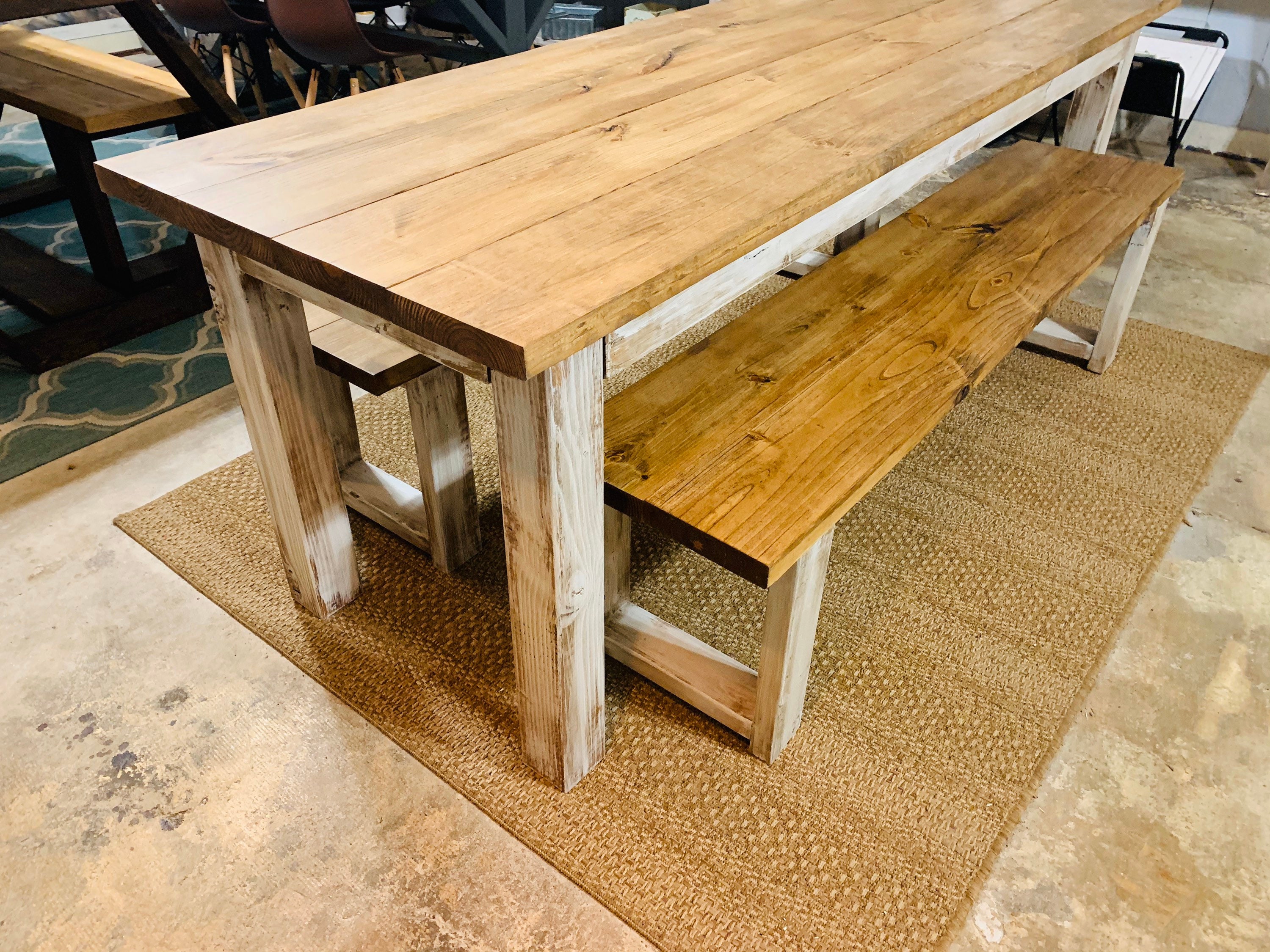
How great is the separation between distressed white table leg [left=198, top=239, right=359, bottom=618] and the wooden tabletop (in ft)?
0.51

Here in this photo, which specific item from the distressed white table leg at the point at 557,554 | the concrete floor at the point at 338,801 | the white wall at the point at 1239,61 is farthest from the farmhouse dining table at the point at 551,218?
the white wall at the point at 1239,61

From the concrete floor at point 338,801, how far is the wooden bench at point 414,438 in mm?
349

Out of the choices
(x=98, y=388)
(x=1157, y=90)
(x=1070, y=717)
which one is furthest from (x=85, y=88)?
(x=1157, y=90)

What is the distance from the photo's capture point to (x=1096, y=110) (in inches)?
101

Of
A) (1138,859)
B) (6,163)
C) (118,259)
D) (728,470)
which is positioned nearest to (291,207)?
(728,470)

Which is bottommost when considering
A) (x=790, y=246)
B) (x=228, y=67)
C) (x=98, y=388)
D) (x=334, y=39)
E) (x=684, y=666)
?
(x=98, y=388)

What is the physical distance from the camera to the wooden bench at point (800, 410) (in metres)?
1.22

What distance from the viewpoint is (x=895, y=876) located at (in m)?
1.32

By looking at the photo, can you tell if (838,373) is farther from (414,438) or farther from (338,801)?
(338,801)

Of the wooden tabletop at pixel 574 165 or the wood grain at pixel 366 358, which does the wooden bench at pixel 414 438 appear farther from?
the wooden tabletop at pixel 574 165

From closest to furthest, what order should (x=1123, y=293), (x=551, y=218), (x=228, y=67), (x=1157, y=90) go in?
(x=551, y=218), (x=1123, y=293), (x=1157, y=90), (x=228, y=67)

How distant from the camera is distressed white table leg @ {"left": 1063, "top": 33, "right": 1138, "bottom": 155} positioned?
98.2 inches

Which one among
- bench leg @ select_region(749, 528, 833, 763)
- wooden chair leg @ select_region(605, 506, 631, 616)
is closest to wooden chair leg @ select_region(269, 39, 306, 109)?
wooden chair leg @ select_region(605, 506, 631, 616)

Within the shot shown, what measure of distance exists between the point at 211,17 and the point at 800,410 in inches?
142
